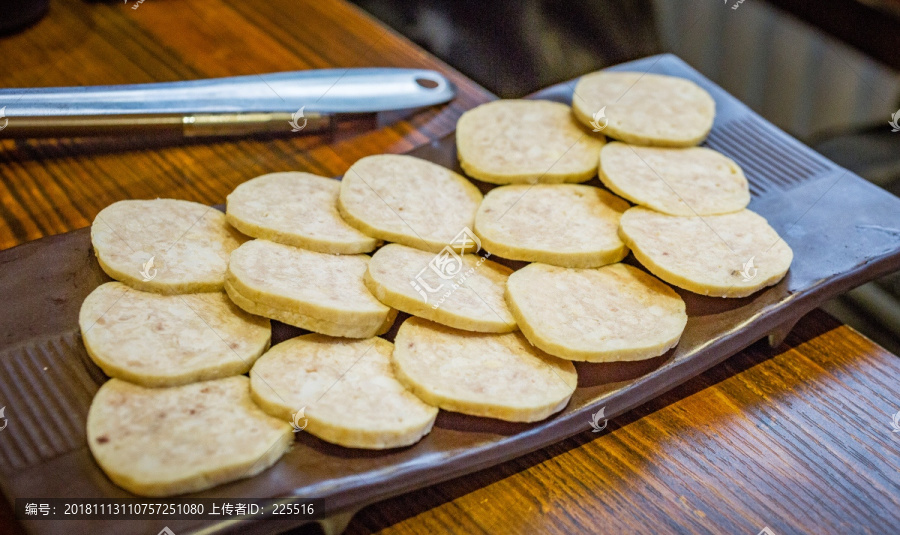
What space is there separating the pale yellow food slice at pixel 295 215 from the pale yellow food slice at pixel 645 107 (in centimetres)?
85

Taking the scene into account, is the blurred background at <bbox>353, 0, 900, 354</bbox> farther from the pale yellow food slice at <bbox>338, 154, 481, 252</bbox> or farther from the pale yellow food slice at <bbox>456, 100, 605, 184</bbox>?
the pale yellow food slice at <bbox>338, 154, 481, 252</bbox>

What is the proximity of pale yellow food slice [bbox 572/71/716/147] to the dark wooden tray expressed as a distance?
0.69ft

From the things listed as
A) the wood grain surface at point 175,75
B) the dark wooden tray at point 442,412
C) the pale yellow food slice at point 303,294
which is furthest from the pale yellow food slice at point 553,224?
the wood grain surface at point 175,75

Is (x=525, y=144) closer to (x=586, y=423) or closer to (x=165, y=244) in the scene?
(x=586, y=423)

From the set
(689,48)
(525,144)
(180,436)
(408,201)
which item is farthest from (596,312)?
(689,48)

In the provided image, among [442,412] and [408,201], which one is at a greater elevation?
[408,201]

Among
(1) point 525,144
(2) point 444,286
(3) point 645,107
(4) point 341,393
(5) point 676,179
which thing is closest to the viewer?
(4) point 341,393

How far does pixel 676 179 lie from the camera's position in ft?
6.61

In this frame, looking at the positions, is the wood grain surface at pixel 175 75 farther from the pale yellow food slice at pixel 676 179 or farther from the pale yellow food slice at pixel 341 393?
the pale yellow food slice at pixel 341 393

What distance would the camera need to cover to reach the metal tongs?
188cm

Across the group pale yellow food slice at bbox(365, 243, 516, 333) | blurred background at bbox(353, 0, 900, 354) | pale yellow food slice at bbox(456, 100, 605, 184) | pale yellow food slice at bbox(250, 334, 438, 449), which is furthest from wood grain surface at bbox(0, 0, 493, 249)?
blurred background at bbox(353, 0, 900, 354)

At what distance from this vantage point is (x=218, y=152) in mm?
2211

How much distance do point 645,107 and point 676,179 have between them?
343 mm

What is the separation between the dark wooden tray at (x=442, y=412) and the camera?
1.25 meters
